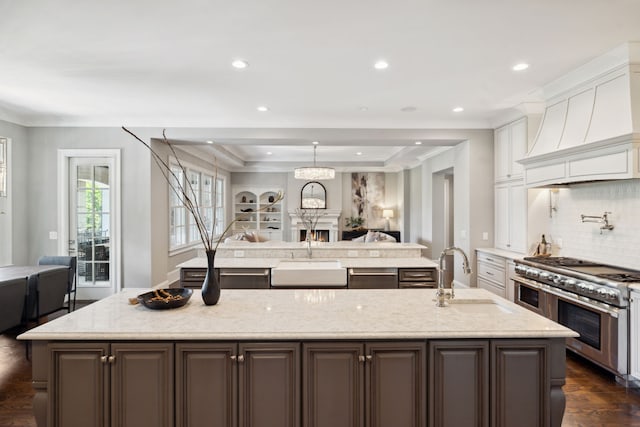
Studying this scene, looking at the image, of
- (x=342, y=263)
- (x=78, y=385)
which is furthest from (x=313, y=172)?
(x=78, y=385)

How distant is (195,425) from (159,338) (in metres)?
0.46

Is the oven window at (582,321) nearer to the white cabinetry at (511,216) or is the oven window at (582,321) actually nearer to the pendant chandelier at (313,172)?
the white cabinetry at (511,216)

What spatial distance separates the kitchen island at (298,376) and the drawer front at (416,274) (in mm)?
1908

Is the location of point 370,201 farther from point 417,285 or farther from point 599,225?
point 599,225

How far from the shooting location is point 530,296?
12.3 feet

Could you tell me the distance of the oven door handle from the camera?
9.04 feet

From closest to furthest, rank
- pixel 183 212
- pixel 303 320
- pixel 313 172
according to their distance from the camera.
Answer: pixel 303 320 → pixel 313 172 → pixel 183 212

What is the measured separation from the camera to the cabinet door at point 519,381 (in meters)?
1.75

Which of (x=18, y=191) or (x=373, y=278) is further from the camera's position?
(x=18, y=191)

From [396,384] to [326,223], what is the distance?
337 inches

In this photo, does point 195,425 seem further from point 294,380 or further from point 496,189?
point 496,189

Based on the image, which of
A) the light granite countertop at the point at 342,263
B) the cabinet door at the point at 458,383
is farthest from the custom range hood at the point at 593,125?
the cabinet door at the point at 458,383

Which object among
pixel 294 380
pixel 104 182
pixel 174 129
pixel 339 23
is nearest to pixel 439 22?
pixel 339 23

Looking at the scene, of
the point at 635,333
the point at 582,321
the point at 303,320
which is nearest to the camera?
the point at 303,320
